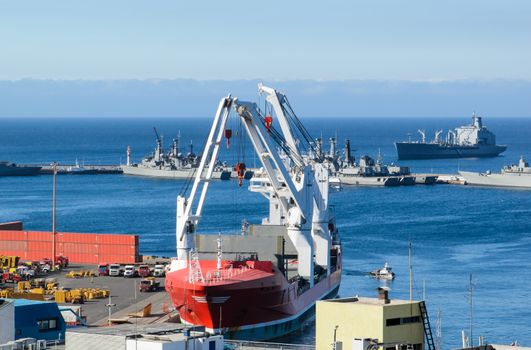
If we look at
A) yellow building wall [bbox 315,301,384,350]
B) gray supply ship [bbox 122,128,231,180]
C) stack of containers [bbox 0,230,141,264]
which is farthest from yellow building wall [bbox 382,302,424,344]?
gray supply ship [bbox 122,128,231,180]

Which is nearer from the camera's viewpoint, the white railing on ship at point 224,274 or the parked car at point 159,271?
the white railing on ship at point 224,274

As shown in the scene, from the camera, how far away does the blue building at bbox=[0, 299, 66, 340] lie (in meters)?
41.4

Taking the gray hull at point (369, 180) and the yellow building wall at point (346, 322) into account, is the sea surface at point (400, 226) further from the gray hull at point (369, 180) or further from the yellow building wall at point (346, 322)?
the yellow building wall at point (346, 322)

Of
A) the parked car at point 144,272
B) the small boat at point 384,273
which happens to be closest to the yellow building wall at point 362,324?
the parked car at point 144,272

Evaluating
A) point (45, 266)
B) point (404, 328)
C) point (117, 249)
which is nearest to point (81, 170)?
point (117, 249)

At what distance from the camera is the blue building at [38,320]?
41406 millimetres

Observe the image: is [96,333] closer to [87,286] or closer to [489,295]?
[87,286]

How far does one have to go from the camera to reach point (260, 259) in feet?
202

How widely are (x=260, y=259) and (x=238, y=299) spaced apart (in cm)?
541

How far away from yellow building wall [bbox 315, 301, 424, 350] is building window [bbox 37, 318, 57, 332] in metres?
13.6

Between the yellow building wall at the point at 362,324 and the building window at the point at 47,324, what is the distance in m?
13.6

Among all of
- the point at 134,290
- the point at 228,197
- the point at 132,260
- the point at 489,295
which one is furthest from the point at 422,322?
the point at 228,197

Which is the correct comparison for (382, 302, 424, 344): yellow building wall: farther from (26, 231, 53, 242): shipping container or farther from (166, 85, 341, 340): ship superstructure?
(26, 231, 53, 242): shipping container

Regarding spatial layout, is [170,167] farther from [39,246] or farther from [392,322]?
[392,322]
